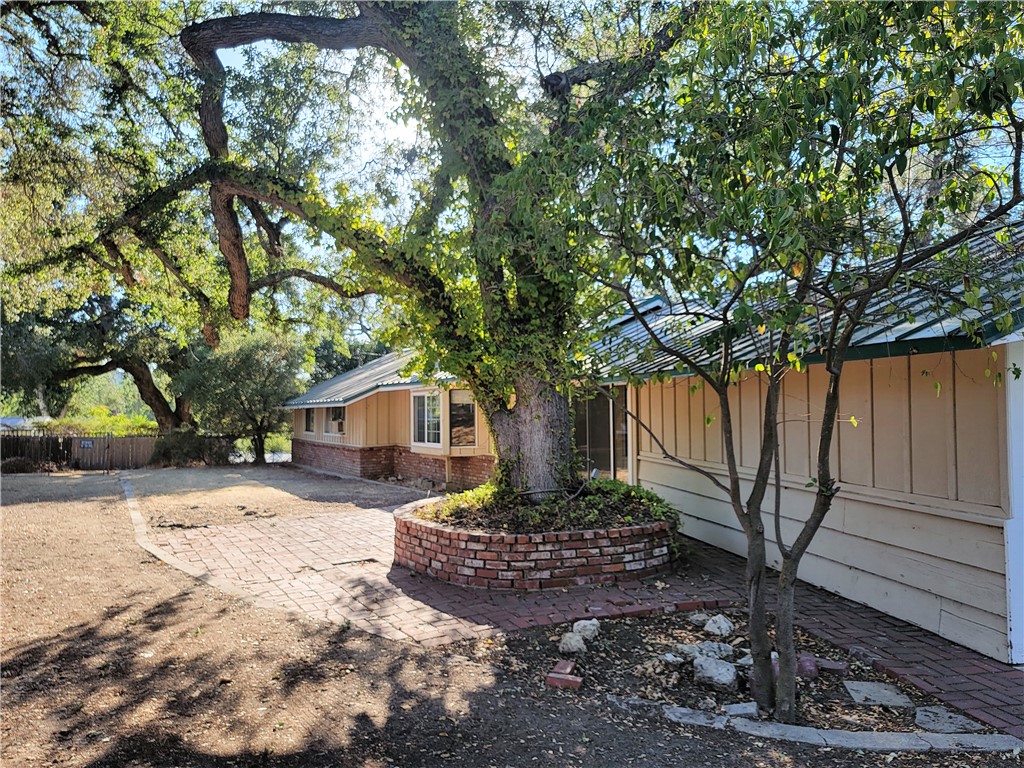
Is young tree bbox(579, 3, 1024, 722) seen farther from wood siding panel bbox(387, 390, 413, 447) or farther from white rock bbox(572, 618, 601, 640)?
wood siding panel bbox(387, 390, 413, 447)

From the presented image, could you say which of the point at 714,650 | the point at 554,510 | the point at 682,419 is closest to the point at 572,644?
the point at 714,650

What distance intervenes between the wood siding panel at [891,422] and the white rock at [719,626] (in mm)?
1807

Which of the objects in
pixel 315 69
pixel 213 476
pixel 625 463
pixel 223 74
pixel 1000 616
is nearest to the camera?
pixel 1000 616

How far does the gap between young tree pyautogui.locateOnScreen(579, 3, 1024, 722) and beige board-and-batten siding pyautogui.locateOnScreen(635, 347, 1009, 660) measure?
2.71ft

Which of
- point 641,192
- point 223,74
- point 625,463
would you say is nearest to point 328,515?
point 625,463

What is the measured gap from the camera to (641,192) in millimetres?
3793

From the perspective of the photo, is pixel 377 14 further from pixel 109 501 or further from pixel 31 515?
pixel 109 501

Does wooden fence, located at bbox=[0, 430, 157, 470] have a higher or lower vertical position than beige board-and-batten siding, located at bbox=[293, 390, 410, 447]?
lower

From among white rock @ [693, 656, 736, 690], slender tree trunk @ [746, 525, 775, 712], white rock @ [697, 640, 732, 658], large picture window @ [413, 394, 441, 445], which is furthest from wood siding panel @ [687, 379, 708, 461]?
large picture window @ [413, 394, 441, 445]

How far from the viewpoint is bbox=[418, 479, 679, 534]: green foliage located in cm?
677

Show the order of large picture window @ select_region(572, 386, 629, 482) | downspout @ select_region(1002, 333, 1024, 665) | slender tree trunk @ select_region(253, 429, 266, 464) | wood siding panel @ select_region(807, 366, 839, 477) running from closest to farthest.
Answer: downspout @ select_region(1002, 333, 1024, 665), wood siding panel @ select_region(807, 366, 839, 477), large picture window @ select_region(572, 386, 629, 482), slender tree trunk @ select_region(253, 429, 266, 464)

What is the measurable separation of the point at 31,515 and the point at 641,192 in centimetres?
1245

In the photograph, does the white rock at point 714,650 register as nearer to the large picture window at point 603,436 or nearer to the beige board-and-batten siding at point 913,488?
the beige board-and-batten siding at point 913,488

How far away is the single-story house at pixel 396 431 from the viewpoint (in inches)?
613
